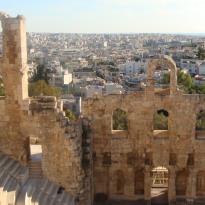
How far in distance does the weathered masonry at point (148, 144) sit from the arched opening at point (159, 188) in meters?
0.57

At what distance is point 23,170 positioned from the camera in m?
18.2

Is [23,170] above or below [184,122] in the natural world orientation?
below

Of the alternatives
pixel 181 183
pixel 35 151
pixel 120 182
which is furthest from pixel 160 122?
pixel 35 151

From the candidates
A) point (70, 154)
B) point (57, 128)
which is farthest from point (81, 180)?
point (57, 128)

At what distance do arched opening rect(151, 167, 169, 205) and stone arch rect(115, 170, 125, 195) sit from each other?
1.35 meters

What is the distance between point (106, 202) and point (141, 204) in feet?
4.94

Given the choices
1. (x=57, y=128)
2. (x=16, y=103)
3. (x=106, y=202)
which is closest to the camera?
(x=57, y=128)

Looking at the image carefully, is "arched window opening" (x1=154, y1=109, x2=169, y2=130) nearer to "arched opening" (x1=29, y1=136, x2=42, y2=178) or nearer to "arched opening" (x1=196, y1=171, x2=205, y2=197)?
"arched opening" (x1=196, y1=171, x2=205, y2=197)

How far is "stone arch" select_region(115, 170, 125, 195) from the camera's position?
2006 centimetres

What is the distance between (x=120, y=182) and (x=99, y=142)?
6.77 feet

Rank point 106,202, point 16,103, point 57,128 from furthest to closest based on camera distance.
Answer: point 106,202, point 16,103, point 57,128

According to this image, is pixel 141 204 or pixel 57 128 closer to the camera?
pixel 57 128

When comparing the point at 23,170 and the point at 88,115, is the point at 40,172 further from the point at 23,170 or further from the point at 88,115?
the point at 88,115

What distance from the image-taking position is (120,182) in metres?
20.2
